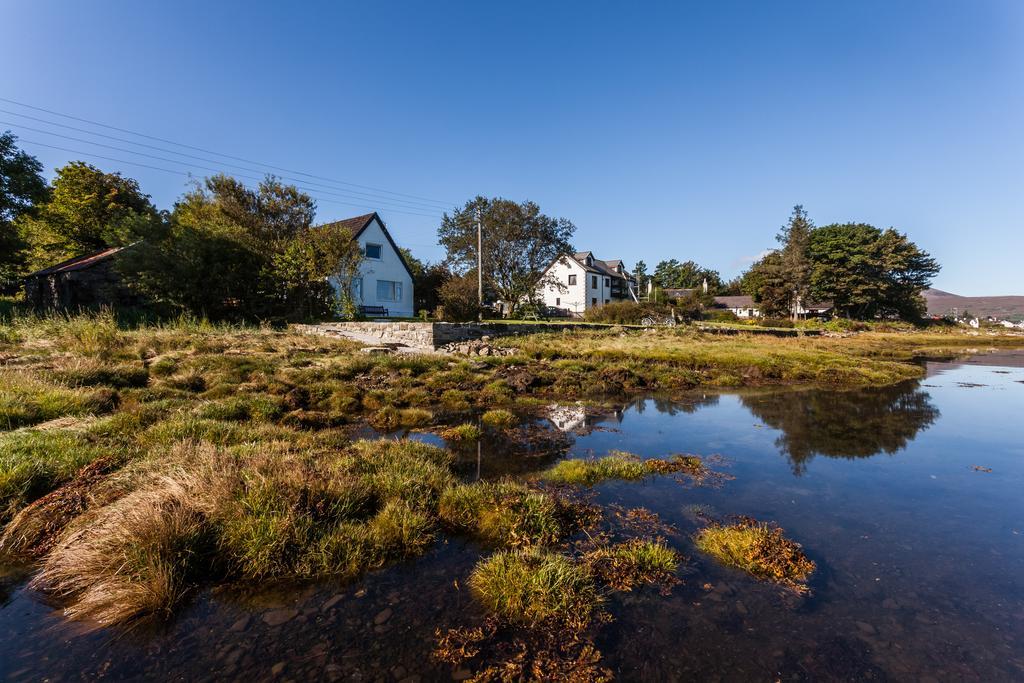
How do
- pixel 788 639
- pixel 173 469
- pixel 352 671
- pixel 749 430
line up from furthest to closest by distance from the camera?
pixel 749 430 → pixel 173 469 → pixel 788 639 → pixel 352 671

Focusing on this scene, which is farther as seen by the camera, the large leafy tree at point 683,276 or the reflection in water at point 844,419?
the large leafy tree at point 683,276

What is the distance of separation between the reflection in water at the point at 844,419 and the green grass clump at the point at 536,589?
5.60 meters

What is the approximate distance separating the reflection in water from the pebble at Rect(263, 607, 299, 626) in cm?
782

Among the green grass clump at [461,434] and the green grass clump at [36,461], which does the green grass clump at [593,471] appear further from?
the green grass clump at [36,461]

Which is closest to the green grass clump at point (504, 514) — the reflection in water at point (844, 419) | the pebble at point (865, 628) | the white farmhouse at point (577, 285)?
the pebble at point (865, 628)

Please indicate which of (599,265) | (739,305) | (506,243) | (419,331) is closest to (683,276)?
(739,305)

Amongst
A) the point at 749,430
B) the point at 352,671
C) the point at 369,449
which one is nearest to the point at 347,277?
the point at 369,449

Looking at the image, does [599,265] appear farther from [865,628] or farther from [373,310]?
[865,628]

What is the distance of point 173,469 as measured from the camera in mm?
4840

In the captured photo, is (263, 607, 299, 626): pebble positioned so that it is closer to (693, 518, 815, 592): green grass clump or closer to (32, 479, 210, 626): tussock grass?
(32, 479, 210, 626): tussock grass

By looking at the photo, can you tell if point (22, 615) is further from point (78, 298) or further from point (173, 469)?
point (78, 298)

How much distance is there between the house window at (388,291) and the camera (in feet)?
109

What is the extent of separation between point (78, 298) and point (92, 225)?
17.0 metres

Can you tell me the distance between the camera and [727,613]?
3.62m
